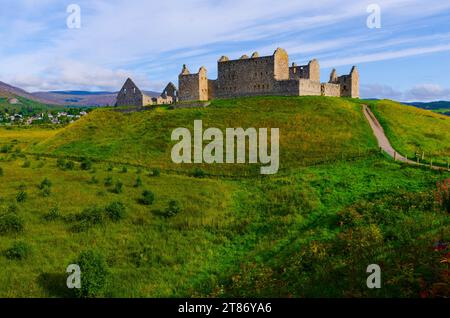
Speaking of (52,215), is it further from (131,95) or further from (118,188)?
(131,95)

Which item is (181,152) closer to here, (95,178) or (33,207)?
(95,178)

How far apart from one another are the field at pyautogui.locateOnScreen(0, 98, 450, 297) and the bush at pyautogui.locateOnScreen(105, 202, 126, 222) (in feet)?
0.42

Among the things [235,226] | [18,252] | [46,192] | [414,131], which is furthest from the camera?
[414,131]

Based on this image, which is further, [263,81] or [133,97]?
[133,97]

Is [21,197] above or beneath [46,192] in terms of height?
beneath

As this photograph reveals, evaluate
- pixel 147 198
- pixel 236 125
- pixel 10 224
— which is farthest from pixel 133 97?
pixel 10 224

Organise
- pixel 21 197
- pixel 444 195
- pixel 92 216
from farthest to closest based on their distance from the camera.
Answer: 1. pixel 21 197
2. pixel 92 216
3. pixel 444 195

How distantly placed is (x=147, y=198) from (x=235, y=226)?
9.19 m

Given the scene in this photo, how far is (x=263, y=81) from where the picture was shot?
82.4m

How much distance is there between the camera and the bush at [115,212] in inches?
1246

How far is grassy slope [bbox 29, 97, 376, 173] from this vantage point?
51.8 meters

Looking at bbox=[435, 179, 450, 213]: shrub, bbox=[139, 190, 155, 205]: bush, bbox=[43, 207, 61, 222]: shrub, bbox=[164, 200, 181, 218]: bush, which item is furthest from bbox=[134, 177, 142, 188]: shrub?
bbox=[435, 179, 450, 213]: shrub

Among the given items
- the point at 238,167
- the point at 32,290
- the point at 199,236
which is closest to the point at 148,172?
the point at 238,167

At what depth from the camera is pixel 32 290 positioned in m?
21.2
